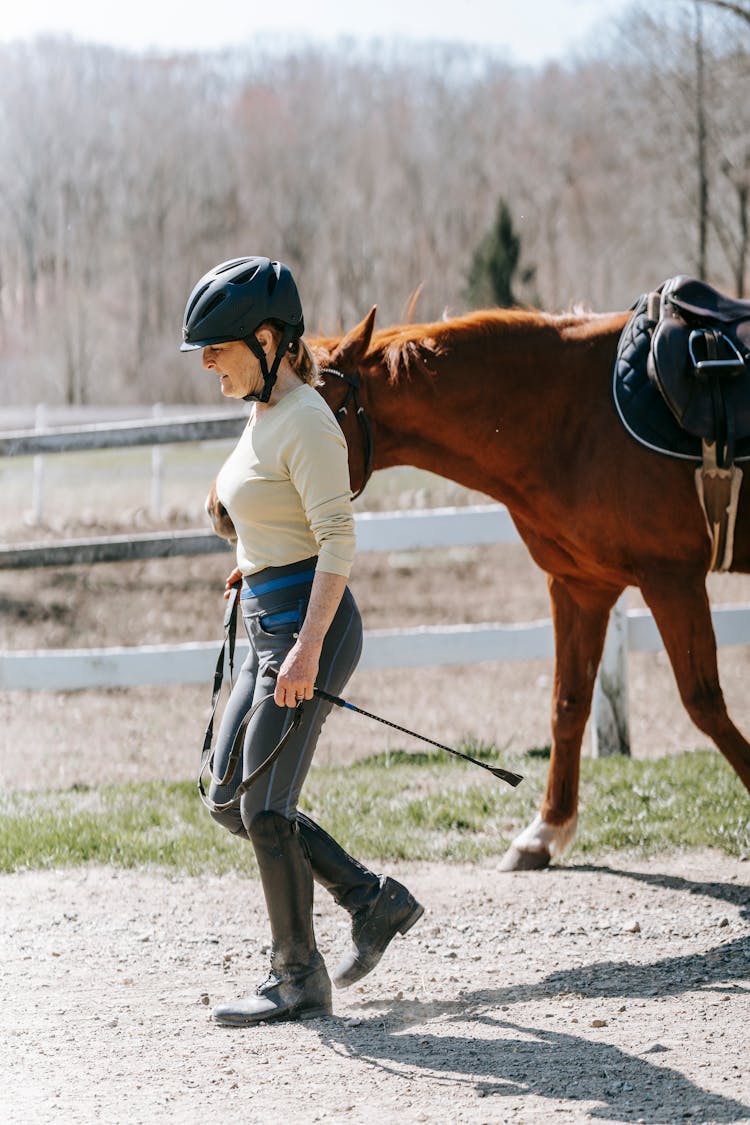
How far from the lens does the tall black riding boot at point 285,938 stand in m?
3.11

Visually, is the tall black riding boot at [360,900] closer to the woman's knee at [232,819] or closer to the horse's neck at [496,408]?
the woman's knee at [232,819]

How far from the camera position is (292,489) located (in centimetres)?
304

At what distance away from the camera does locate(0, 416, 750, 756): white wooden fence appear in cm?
627

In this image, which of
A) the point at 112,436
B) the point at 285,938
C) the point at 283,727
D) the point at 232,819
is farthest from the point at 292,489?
the point at 112,436

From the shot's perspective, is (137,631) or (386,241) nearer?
(137,631)

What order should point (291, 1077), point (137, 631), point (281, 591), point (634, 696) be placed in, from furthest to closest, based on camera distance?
point (137, 631) → point (634, 696) → point (281, 591) → point (291, 1077)

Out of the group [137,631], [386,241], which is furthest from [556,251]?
[137,631]

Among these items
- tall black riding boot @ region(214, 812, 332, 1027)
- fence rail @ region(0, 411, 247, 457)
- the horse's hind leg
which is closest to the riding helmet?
tall black riding boot @ region(214, 812, 332, 1027)

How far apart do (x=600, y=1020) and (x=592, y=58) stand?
104ft

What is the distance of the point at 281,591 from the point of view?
10.2ft

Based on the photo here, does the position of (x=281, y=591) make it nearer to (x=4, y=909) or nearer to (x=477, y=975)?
(x=477, y=975)

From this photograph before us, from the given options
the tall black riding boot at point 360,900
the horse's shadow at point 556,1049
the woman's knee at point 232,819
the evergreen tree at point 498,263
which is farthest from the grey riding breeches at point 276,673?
the evergreen tree at point 498,263

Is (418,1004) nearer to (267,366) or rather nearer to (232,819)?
(232,819)

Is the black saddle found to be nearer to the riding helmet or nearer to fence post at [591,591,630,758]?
the riding helmet
